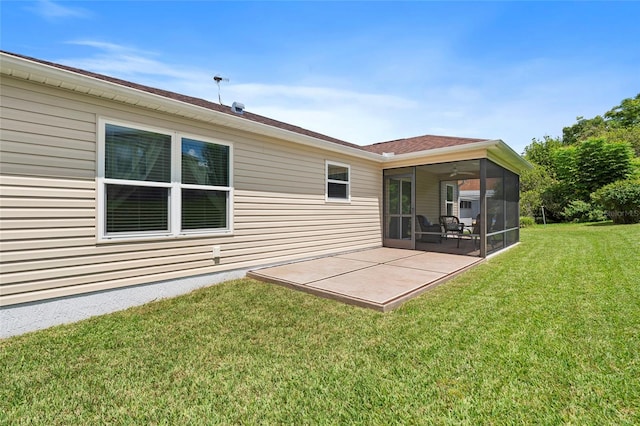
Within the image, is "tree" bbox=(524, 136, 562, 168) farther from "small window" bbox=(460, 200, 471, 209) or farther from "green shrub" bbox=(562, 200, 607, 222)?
"green shrub" bbox=(562, 200, 607, 222)

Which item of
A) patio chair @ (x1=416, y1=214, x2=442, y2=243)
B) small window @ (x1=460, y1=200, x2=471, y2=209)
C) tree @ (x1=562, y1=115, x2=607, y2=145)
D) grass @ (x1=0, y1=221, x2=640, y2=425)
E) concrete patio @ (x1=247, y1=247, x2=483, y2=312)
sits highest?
tree @ (x1=562, y1=115, x2=607, y2=145)

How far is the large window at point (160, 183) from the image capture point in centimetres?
389

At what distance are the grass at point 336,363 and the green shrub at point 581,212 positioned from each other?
1616 centimetres

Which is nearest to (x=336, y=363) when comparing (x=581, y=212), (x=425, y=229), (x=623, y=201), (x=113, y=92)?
(x=113, y=92)

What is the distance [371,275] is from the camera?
17.4 feet

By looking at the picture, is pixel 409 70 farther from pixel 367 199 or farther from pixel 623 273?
→ pixel 623 273

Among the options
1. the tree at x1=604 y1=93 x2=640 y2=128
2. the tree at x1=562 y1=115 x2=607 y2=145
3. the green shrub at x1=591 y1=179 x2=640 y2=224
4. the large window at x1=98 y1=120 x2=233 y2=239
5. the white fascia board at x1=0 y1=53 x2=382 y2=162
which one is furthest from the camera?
the tree at x1=562 y1=115 x2=607 y2=145

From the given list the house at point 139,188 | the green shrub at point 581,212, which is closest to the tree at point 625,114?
the green shrub at point 581,212

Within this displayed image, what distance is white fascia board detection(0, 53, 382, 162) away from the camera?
122 inches

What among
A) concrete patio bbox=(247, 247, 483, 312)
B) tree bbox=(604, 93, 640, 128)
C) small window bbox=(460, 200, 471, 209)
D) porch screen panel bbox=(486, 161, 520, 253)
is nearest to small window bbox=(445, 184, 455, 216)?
porch screen panel bbox=(486, 161, 520, 253)

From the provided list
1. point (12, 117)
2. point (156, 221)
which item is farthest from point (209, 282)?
point (12, 117)

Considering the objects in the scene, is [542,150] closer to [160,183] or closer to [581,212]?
[581,212]

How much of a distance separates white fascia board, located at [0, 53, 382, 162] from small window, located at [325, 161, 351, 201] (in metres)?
1.81

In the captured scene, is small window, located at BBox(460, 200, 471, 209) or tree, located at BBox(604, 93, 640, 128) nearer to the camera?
small window, located at BBox(460, 200, 471, 209)
